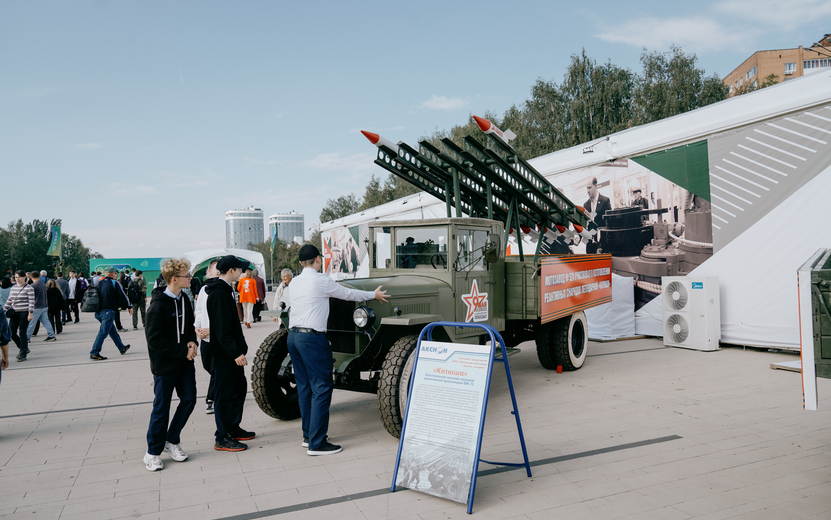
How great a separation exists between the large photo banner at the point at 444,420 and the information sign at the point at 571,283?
3.41 meters

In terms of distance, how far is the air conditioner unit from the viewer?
30.4 feet

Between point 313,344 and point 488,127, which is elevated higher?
point 488,127

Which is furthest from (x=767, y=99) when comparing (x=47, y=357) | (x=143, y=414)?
(x=47, y=357)

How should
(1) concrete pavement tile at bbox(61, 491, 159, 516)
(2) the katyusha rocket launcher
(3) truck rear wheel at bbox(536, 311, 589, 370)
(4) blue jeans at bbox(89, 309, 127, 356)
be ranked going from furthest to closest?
(4) blue jeans at bbox(89, 309, 127, 356) → (3) truck rear wheel at bbox(536, 311, 589, 370) → (2) the katyusha rocket launcher → (1) concrete pavement tile at bbox(61, 491, 159, 516)

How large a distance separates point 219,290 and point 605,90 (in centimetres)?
3289

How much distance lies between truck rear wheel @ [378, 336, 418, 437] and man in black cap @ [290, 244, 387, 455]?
0.46 meters

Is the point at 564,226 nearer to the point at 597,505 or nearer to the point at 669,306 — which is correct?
the point at 669,306

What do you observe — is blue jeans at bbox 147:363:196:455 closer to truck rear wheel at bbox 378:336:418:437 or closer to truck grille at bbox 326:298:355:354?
truck grille at bbox 326:298:355:354

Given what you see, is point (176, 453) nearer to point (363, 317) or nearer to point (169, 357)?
point (169, 357)

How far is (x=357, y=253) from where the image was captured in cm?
2334

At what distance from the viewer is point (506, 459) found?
4402mm

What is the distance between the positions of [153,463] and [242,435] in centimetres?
87

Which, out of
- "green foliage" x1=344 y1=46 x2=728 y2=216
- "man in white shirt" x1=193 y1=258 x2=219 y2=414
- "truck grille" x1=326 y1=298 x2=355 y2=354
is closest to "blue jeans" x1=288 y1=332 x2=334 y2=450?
"truck grille" x1=326 y1=298 x2=355 y2=354

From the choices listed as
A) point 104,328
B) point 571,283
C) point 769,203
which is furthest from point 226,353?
point 769,203
